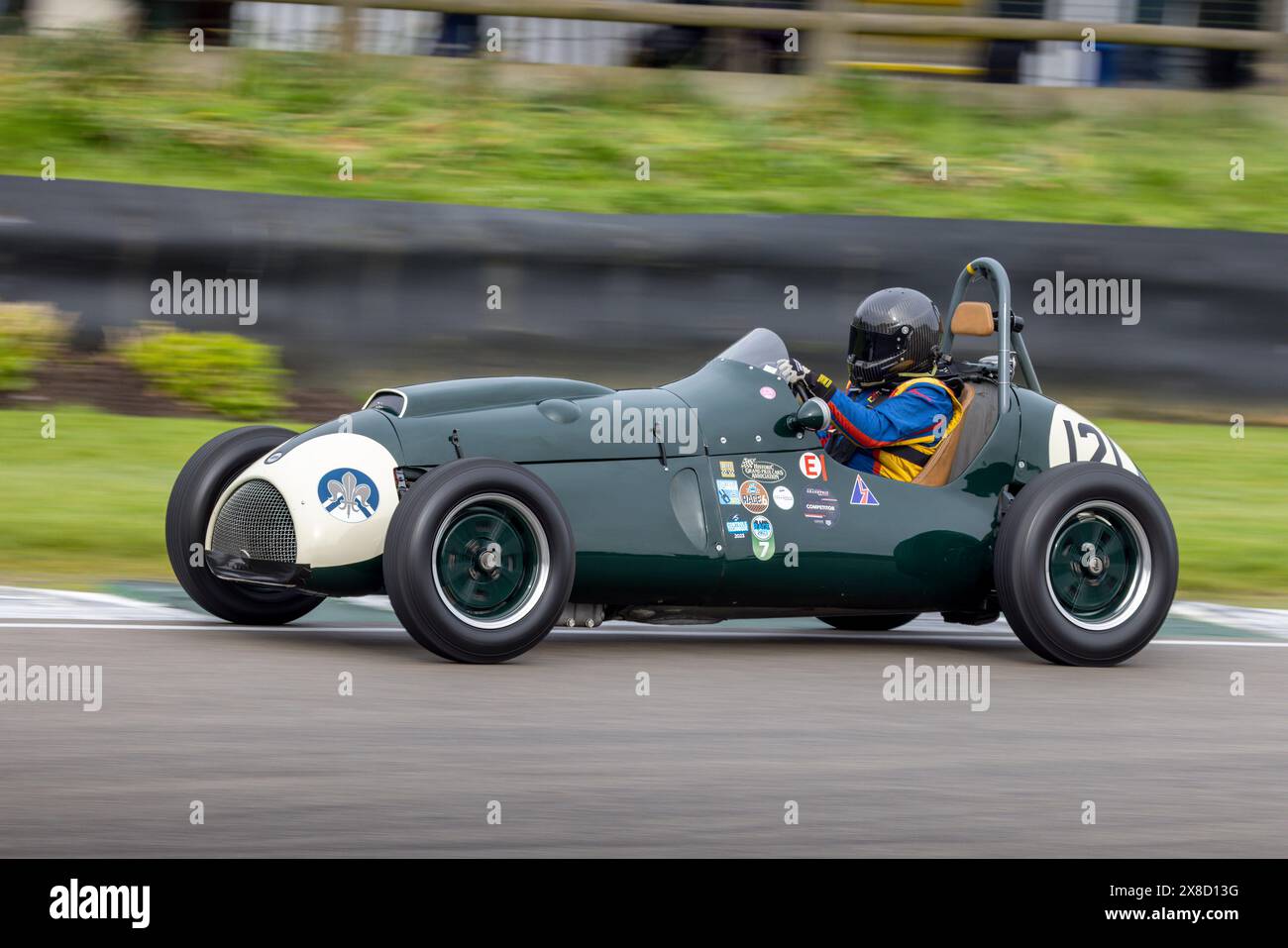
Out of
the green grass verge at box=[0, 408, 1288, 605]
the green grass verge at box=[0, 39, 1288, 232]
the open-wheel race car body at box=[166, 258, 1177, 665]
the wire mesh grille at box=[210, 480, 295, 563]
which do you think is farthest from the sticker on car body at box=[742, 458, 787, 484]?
the green grass verge at box=[0, 39, 1288, 232]

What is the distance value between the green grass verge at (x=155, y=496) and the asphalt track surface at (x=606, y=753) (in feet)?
4.92

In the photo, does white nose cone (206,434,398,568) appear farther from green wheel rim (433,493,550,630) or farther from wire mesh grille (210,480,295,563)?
green wheel rim (433,493,550,630)

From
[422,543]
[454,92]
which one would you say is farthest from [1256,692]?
[454,92]

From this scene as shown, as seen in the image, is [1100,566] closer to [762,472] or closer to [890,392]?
[890,392]

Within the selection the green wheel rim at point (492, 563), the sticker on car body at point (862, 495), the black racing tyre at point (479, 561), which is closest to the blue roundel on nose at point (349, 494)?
the black racing tyre at point (479, 561)

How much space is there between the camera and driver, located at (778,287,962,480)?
705 centimetres

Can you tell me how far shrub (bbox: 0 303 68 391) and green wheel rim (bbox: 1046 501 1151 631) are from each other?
5.84m

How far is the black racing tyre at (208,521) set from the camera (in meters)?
6.89

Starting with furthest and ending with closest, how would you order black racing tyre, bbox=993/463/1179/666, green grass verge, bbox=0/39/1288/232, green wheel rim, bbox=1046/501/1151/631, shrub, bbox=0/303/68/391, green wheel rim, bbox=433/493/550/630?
green grass verge, bbox=0/39/1288/232
shrub, bbox=0/303/68/391
green wheel rim, bbox=1046/501/1151/631
black racing tyre, bbox=993/463/1179/666
green wheel rim, bbox=433/493/550/630

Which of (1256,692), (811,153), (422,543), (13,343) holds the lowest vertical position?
(1256,692)

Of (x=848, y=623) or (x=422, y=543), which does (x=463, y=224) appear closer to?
(x=848, y=623)

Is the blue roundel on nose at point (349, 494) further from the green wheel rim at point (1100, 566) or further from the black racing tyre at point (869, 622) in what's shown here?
the green wheel rim at point (1100, 566)

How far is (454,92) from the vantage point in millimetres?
14055

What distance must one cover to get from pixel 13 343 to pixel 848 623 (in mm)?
5106
